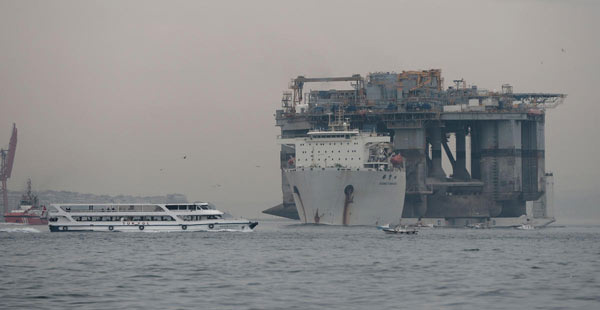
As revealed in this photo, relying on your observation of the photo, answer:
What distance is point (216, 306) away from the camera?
178 ft

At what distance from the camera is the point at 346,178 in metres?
149

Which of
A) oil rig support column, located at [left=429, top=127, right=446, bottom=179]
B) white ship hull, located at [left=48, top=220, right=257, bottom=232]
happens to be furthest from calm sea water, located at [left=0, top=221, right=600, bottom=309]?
oil rig support column, located at [left=429, top=127, right=446, bottom=179]

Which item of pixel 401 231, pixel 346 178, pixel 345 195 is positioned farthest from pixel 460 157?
pixel 401 231

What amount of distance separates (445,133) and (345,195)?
38.3 meters

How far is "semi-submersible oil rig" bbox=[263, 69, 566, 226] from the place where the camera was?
546 feet

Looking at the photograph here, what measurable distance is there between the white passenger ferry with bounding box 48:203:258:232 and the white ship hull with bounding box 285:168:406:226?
20.8 meters

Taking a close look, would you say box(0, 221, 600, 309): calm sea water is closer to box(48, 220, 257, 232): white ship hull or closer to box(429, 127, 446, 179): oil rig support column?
box(48, 220, 257, 232): white ship hull

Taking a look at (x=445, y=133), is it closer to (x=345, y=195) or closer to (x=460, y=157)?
(x=460, y=157)

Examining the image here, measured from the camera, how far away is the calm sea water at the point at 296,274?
184 ft

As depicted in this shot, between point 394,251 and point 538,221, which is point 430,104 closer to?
point 538,221

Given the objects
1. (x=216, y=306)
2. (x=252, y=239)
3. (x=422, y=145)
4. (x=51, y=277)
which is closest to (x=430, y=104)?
(x=422, y=145)

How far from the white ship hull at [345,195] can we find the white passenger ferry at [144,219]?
20.8 meters

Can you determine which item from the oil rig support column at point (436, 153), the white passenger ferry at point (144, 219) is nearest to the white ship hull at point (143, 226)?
the white passenger ferry at point (144, 219)

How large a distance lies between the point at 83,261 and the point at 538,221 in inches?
4469
